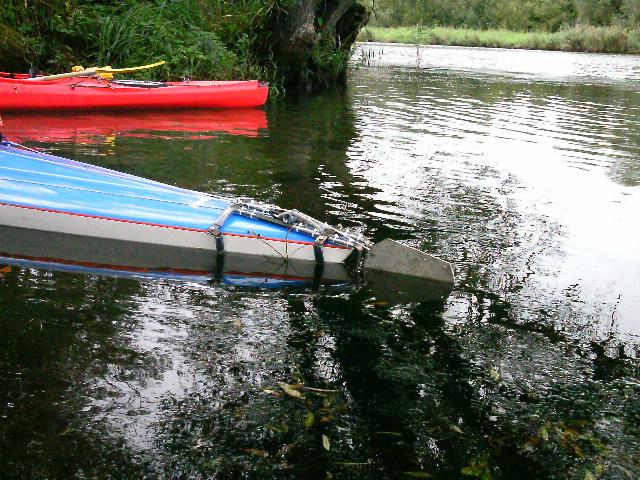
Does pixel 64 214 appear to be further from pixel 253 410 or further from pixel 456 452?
pixel 456 452

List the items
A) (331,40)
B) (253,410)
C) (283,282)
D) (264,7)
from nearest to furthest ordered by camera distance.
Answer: (253,410) < (283,282) < (264,7) < (331,40)

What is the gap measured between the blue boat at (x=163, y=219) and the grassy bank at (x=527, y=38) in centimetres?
3717

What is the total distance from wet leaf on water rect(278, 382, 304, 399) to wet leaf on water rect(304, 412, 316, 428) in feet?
0.66

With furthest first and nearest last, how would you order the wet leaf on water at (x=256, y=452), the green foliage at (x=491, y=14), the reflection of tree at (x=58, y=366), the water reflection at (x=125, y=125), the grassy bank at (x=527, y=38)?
the green foliage at (x=491, y=14) → the grassy bank at (x=527, y=38) → the water reflection at (x=125, y=125) → the wet leaf on water at (x=256, y=452) → the reflection of tree at (x=58, y=366)

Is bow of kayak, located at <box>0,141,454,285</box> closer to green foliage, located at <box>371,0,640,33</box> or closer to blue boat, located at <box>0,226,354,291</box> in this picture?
blue boat, located at <box>0,226,354,291</box>

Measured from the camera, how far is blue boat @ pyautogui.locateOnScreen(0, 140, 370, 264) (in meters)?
6.48

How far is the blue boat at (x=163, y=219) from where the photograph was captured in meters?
6.48

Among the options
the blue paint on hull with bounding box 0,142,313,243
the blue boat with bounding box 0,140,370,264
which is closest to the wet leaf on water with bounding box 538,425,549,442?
the blue boat with bounding box 0,140,370,264

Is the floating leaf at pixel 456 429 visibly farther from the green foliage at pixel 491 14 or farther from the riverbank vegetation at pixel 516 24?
the green foliage at pixel 491 14

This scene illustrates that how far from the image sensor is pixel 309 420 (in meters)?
4.15

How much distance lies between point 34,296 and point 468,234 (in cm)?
418

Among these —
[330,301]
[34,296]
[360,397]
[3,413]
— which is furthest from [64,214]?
[360,397]

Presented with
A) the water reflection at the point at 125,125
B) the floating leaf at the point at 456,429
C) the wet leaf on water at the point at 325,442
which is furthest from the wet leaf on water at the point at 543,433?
the water reflection at the point at 125,125

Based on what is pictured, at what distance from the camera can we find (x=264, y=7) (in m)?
17.5
